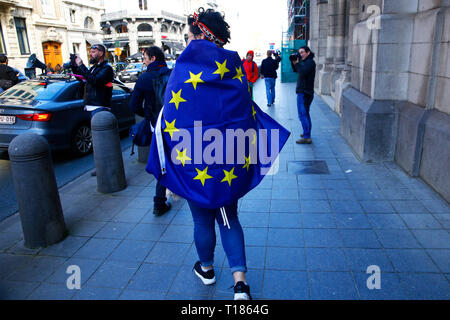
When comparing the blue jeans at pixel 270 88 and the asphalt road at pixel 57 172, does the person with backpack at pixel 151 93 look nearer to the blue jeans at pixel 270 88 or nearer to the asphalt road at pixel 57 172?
the asphalt road at pixel 57 172

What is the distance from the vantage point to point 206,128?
2516mm

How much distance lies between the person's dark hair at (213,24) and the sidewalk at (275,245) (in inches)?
79.4

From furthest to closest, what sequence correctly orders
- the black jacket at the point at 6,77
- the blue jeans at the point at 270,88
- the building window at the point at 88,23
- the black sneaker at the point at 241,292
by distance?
the building window at the point at 88,23
the blue jeans at the point at 270,88
the black jacket at the point at 6,77
the black sneaker at the point at 241,292

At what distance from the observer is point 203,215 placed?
2785mm

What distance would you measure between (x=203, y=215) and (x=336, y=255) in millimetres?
1489

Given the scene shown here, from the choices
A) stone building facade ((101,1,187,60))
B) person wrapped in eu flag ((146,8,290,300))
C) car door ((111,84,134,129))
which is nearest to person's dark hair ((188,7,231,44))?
person wrapped in eu flag ((146,8,290,300))

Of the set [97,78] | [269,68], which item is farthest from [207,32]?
[269,68]

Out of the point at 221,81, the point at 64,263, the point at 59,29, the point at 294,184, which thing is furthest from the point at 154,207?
the point at 59,29

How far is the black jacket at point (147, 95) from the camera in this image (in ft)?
14.0

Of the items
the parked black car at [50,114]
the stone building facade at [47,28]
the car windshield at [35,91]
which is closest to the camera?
the parked black car at [50,114]

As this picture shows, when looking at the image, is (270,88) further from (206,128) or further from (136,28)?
(136,28)
